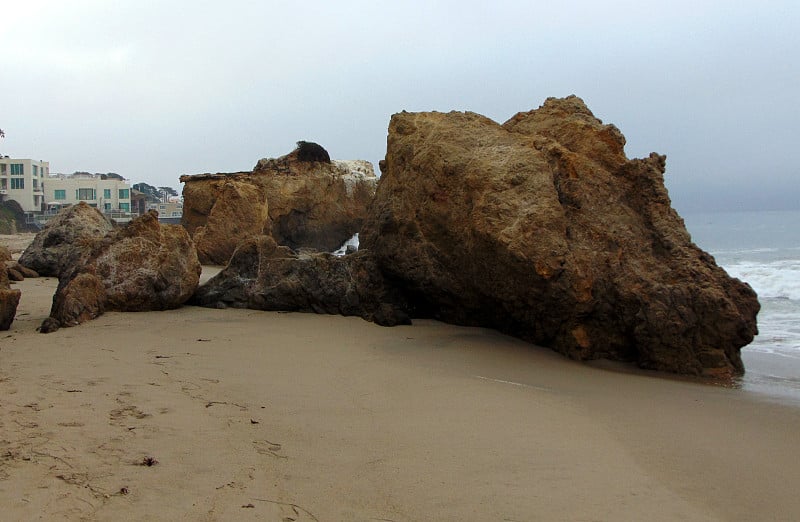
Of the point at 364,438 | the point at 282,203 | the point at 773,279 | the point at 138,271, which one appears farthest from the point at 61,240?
the point at 773,279

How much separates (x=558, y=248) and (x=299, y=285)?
130 inches

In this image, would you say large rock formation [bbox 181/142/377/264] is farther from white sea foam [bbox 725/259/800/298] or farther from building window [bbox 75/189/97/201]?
building window [bbox 75/189/97/201]

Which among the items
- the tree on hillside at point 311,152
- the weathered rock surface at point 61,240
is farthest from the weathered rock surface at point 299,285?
the tree on hillside at point 311,152

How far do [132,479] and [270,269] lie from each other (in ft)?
18.3

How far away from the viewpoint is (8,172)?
180ft

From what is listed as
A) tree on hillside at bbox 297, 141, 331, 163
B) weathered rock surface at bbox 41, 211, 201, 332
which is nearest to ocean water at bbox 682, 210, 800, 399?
weathered rock surface at bbox 41, 211, 201, 332

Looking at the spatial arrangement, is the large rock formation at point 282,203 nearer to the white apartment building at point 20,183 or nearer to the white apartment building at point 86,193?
the white apartment building at point 86,193

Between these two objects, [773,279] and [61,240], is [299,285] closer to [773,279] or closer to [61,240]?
[61,240]

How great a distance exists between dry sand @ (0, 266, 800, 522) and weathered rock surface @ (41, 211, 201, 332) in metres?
1.34

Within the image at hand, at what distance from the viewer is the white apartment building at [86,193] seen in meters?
57.5

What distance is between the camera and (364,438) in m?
3.41

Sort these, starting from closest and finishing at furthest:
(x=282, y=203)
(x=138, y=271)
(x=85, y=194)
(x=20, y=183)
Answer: (x=138, y=271) → (x=282, y=203) → (x=20, y=183) → (x=85, y=194)

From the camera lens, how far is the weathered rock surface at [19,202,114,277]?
1136cm

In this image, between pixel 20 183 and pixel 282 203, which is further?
pixel 20 183
